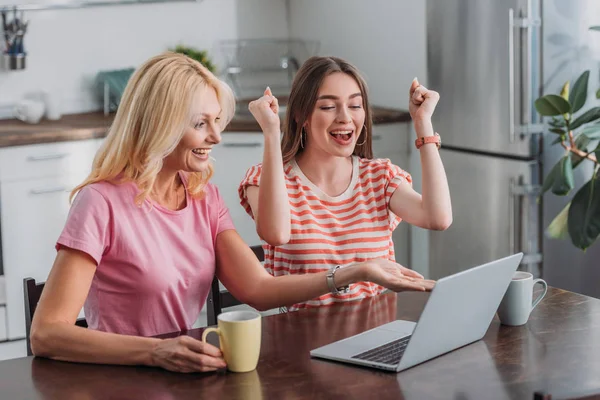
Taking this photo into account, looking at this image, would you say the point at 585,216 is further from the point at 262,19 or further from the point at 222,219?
the point at 262,19

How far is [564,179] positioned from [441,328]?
159 centimetres

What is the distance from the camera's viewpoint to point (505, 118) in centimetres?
349

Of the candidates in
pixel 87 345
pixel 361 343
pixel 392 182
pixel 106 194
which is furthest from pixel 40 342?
pixel 392 182

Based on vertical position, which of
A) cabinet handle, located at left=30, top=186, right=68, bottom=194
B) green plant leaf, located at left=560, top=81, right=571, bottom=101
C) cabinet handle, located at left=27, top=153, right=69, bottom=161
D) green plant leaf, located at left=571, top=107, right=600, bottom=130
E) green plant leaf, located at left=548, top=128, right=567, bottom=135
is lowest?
cabinet handle, located at left=30, top=186, right=68, bottom=194

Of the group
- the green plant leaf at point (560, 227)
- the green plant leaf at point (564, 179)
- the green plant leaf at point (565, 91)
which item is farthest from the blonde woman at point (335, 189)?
the green plant leaf at point (565, 91)

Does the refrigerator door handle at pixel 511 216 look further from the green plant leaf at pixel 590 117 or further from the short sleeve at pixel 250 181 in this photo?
the short sleeve at pixel 250 181

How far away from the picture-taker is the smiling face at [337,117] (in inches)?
87.4

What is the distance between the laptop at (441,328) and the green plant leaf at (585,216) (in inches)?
55.1

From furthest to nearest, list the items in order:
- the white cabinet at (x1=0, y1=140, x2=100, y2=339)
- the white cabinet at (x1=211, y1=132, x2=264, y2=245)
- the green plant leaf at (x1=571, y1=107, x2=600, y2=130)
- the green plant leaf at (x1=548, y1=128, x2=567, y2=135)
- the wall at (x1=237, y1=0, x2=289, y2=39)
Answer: the wall at (x1=237, y1=0, x2=289, y2=39) → the white cabinet at (x1=211, y1=132, x2=264, y2=245) → the white cabinet at (x1=0, y1=140, x2=100, y2=339) → the green plant leaf at (x1=548, y1=128, x2=567, y2=135) → the green plant leaf at (x1=571, y1=107, x2=600, y2=130)

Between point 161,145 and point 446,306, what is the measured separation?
648 mm

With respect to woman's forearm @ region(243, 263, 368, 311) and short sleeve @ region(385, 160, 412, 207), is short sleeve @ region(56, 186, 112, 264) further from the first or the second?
short sleeve @ region(385, 160, 412, 207)

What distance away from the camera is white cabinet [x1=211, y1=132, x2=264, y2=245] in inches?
157

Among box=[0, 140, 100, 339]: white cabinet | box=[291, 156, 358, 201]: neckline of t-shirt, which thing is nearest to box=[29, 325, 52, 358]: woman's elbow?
box=[291, 156, 358, 201]: neckline of t-shirt

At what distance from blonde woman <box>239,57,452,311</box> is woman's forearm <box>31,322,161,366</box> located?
0.56m
